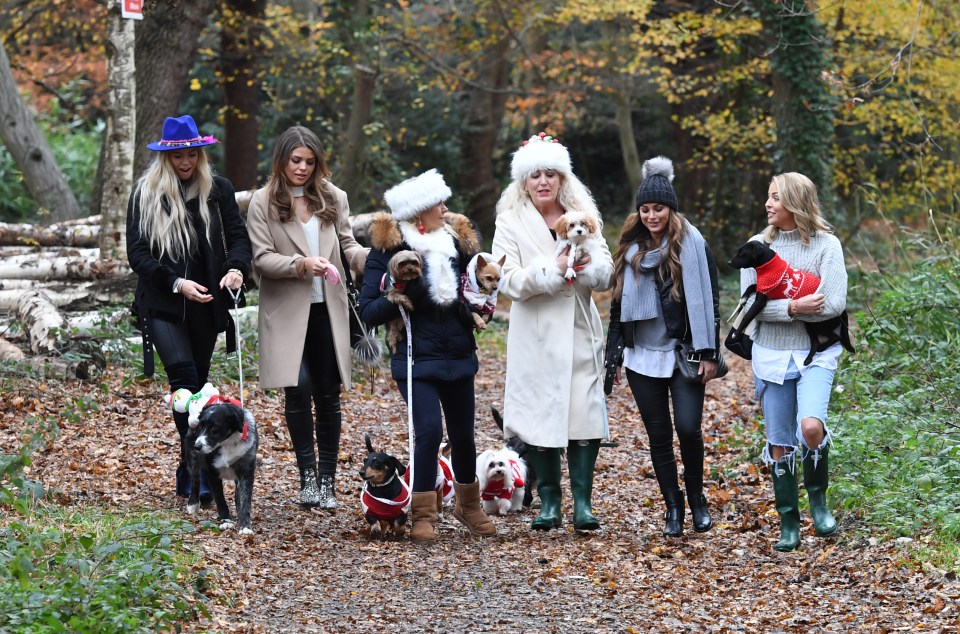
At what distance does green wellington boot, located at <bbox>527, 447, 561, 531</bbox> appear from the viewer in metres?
6.82

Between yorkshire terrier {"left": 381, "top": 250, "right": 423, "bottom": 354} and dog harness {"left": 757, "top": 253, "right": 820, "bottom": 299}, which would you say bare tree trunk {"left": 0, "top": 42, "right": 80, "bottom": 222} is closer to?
yorkshire terrier {"left": 381, "top": 250, "right": 423, "bottom": 354}

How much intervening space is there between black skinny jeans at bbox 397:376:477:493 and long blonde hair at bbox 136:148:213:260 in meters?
1.50

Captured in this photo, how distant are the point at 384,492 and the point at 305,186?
193 centimetres

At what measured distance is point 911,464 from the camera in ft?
23.6

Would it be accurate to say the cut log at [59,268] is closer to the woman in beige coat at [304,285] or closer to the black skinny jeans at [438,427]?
the woman in beige coat at [304,285]

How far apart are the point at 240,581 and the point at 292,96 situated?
60.2 ft

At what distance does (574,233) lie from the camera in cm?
632

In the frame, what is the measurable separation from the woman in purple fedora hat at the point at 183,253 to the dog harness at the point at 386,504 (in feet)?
3.32

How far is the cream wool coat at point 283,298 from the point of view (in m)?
6.88

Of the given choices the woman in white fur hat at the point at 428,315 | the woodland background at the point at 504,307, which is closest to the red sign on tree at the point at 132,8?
the woodland background at the point at 504,307

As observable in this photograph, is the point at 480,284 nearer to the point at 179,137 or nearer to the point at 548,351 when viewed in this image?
the point at 548,351

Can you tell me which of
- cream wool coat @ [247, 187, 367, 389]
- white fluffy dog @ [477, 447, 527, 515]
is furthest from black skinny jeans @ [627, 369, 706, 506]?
cream wool coat @ [247, 187, 367, 389]

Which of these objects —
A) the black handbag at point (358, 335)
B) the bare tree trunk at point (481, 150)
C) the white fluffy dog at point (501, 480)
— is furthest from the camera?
the bare tree trunk at point (481, 150)

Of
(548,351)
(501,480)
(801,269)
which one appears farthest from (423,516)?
(801,269)
